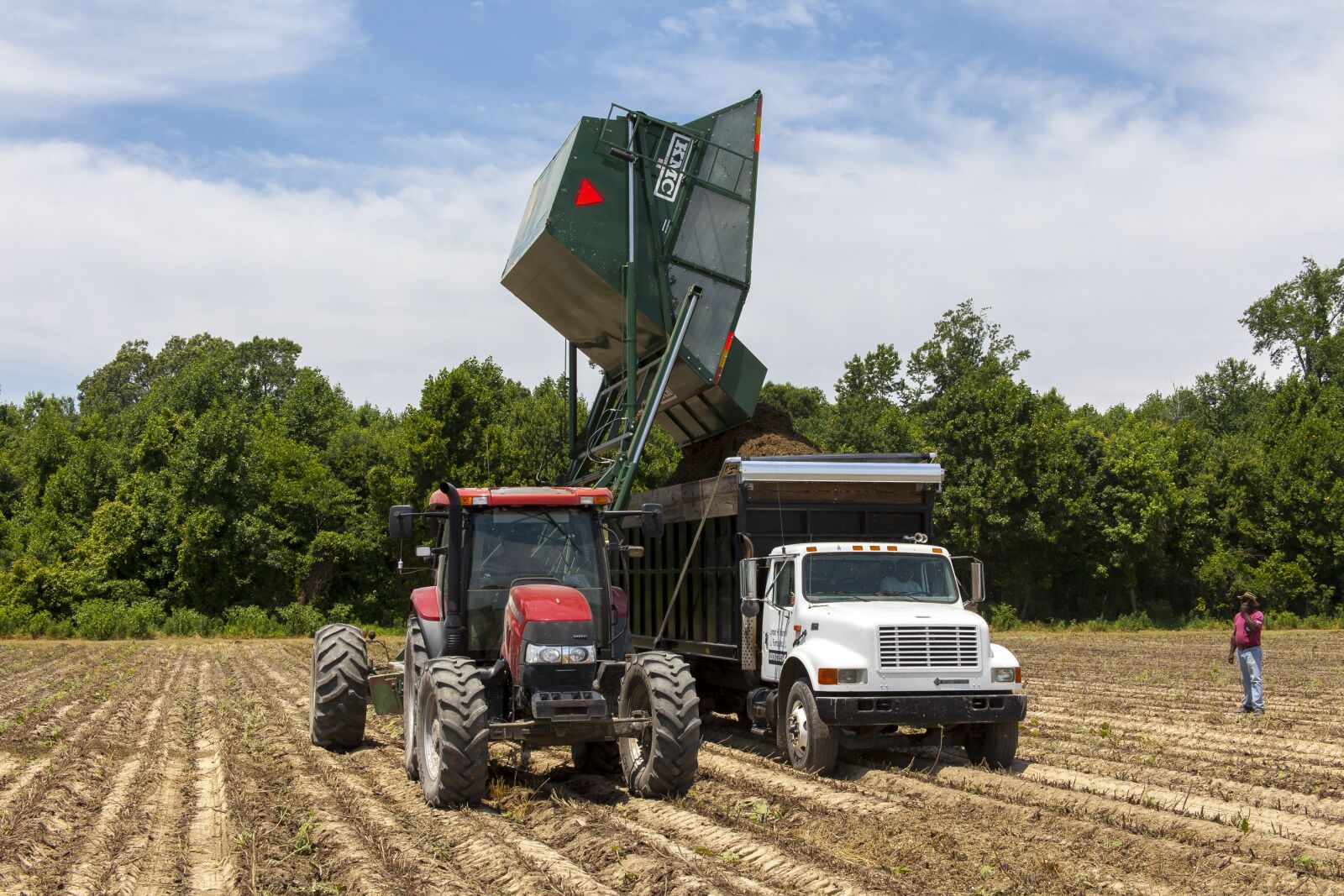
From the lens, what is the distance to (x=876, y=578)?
11.7 meters

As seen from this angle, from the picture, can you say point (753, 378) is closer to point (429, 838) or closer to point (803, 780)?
point (803, 780)

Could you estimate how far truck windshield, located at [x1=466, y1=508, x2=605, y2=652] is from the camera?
9922mm

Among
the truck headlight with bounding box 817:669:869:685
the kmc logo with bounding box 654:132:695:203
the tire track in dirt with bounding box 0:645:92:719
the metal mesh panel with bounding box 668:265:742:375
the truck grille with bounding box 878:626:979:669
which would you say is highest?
the kmc logo with bounding box 654:132:695:203

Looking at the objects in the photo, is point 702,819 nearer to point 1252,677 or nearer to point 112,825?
point 112,825

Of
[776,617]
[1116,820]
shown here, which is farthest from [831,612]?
[1116,820]

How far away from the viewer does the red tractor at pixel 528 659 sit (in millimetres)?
8844

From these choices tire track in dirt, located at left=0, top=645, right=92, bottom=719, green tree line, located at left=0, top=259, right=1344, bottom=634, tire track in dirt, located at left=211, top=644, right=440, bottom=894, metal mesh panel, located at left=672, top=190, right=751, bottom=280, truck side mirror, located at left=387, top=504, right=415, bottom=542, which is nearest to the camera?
tire track in dirt, located at left=211, top=644, right=440, bottom=894

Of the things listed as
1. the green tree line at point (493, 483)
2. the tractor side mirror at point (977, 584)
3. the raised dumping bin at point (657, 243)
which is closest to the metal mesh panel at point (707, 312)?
the raised dumping bin at point (657, 243)

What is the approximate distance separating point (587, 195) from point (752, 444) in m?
3.81

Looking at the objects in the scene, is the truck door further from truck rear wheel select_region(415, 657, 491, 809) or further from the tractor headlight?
truck rear wheel select_region(415, 657, 491, 809)

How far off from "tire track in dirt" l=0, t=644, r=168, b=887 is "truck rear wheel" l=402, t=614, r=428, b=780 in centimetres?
246

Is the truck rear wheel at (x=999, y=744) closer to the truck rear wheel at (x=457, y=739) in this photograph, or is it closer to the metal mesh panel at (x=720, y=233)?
the truck rear wheel at (x=457, y=739)

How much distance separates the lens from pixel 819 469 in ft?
41.4

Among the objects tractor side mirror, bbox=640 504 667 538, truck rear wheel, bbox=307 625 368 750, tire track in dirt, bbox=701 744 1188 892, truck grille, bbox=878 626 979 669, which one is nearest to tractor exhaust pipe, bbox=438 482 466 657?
tractor side mirror, bbox=640 504 667 538
